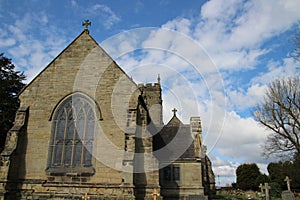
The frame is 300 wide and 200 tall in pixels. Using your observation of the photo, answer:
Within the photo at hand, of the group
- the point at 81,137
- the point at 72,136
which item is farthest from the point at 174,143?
the point at 72,136

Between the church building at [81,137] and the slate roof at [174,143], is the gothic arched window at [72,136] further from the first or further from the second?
the slate roof at [174,143]

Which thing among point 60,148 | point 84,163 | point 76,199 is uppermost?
point 60,148

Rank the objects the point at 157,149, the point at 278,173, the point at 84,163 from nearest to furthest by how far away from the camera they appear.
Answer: the point at 84,163 < the point at 157,149 < the point at 278,173

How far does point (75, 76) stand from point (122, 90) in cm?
319

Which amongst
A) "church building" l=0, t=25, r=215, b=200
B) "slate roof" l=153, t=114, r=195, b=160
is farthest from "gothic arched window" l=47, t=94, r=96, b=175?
"slate roof" l=153, t=114, r=195, b=160

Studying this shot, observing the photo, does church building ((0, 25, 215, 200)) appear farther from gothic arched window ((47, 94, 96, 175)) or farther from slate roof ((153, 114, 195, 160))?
slate roof ((153, 114, 195, 160))

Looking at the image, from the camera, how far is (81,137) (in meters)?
13.5

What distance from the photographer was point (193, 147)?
67.0 feet

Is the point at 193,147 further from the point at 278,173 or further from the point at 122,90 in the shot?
the point at 278,173

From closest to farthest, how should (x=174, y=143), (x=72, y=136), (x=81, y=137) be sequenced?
(x=81, y=137), (x=72, y=136), (x=174, y=143)

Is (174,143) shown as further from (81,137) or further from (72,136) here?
(72,136)

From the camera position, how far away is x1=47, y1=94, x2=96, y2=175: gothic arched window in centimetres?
1305

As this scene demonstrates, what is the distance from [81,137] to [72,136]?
22.6 inches

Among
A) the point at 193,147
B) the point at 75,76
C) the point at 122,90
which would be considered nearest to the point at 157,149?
the point at 193,147
